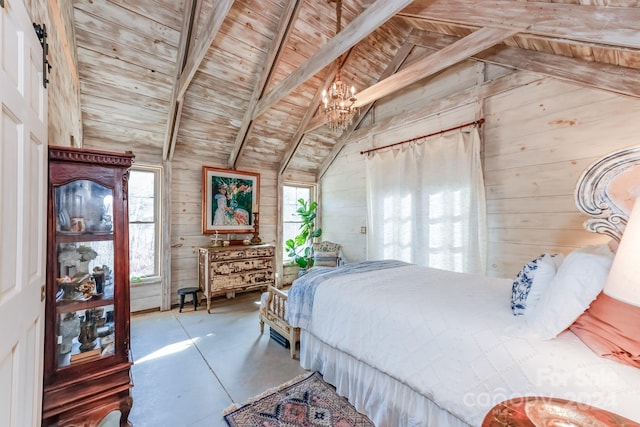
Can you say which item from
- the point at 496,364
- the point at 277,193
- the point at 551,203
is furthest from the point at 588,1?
the point at 277,193

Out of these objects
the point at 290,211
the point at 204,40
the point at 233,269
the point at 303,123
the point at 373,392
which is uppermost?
the point at 204,40

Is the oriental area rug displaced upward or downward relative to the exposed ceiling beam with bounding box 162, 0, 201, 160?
downward

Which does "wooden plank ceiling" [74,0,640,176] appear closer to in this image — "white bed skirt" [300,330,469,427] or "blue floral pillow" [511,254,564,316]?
"blue floral pillow" [511,254,564,316]

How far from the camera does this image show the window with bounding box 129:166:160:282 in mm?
3582

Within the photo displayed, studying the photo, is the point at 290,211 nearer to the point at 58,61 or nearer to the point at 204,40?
the point at 204,40

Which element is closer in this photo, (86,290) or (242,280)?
(86,290)

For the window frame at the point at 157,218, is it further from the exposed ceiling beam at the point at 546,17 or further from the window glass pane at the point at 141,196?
the exposed ceiling beam at the point at 546,17

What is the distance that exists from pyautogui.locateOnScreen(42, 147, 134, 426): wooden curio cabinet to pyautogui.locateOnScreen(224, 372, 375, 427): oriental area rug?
713mm

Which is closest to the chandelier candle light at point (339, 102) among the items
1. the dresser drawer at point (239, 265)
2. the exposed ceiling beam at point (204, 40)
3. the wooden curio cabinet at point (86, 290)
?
the exposed ceiling beam at point (204, 40)

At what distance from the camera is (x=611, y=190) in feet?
4.14

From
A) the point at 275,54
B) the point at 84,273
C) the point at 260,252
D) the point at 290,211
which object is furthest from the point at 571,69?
the point at 290,211

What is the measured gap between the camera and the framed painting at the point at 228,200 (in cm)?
402

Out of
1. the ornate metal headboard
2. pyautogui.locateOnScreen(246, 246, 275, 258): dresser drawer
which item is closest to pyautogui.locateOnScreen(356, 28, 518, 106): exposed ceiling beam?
the ornate metal headboard

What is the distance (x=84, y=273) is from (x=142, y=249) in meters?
2.52
